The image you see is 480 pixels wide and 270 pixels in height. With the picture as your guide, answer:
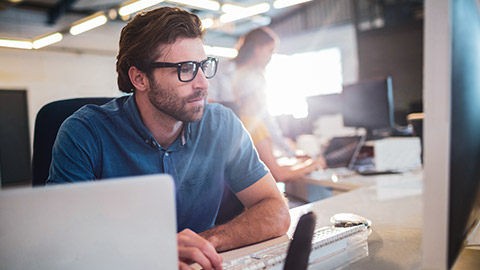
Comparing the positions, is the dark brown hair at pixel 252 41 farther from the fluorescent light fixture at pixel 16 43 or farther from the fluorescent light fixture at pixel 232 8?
the fluorescent light fixture at pixel 16 43

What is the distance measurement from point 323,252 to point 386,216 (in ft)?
1.54

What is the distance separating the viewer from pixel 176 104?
117cm

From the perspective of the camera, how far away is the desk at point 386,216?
0.82 meters

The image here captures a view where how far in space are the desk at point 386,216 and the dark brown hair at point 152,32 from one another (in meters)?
0.65

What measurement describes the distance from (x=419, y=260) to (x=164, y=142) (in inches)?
30.9

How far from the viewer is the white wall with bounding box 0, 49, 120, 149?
250 inches

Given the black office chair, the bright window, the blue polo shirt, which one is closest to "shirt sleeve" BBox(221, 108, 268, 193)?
the blue polo shirt

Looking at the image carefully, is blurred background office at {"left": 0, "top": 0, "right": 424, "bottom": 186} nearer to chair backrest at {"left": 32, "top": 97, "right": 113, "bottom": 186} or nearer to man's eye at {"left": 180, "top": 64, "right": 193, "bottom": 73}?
man's eye at {"left": 180, "top": 64, "right": 193, "bottom": 73}

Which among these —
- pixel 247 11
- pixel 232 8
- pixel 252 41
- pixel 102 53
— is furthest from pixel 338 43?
pixel 252 41

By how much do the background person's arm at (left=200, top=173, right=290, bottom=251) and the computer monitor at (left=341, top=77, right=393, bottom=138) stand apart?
74.3 inches

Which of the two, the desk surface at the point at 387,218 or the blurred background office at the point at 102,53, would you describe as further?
the blurred background office at the point at 102,53

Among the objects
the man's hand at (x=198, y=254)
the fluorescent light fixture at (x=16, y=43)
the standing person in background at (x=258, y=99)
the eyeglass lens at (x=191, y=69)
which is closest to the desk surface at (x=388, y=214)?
the man's hand at (x=198, y=254)

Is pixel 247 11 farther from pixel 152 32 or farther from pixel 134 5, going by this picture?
pixel 152 32

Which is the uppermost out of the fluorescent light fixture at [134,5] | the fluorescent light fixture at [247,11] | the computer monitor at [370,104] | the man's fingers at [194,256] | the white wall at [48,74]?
the fluorescent light fixture at [247,11]
